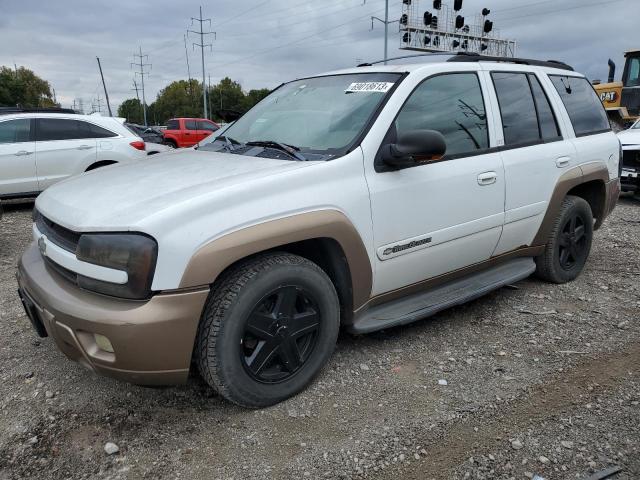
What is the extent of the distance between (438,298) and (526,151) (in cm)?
127

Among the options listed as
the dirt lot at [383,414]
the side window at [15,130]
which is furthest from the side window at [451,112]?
the side window at [15,130]

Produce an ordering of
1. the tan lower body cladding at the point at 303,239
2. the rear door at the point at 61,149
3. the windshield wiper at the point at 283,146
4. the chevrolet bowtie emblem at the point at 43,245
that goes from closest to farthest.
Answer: the tan lower body cladding at the point at 303,239
the chevrolet bowtie emblem at the point at 43,245
the windshield wiper at the point at 283,146
the rear door at the point at 61,149

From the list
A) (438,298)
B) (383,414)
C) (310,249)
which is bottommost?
(383,414)

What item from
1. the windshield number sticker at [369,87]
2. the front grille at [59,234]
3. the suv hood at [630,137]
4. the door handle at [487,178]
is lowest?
the front grille at [59,234]

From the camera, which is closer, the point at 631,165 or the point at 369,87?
the point at 369,87

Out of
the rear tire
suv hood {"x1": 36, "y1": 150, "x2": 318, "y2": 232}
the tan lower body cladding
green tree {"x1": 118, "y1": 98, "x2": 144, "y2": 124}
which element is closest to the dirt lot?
the tan lower body cladding

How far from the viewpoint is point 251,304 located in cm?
242

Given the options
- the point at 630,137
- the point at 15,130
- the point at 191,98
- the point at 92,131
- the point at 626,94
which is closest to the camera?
the point at 15,130

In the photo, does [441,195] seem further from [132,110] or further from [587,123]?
[132,110]

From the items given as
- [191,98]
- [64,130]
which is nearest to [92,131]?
[64,130]

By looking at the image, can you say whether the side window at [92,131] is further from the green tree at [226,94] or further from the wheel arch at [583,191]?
the green tree at [226,94]

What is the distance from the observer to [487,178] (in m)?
3.38

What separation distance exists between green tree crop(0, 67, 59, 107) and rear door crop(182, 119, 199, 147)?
3085 centimetres

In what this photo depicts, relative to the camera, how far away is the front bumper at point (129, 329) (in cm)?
219
